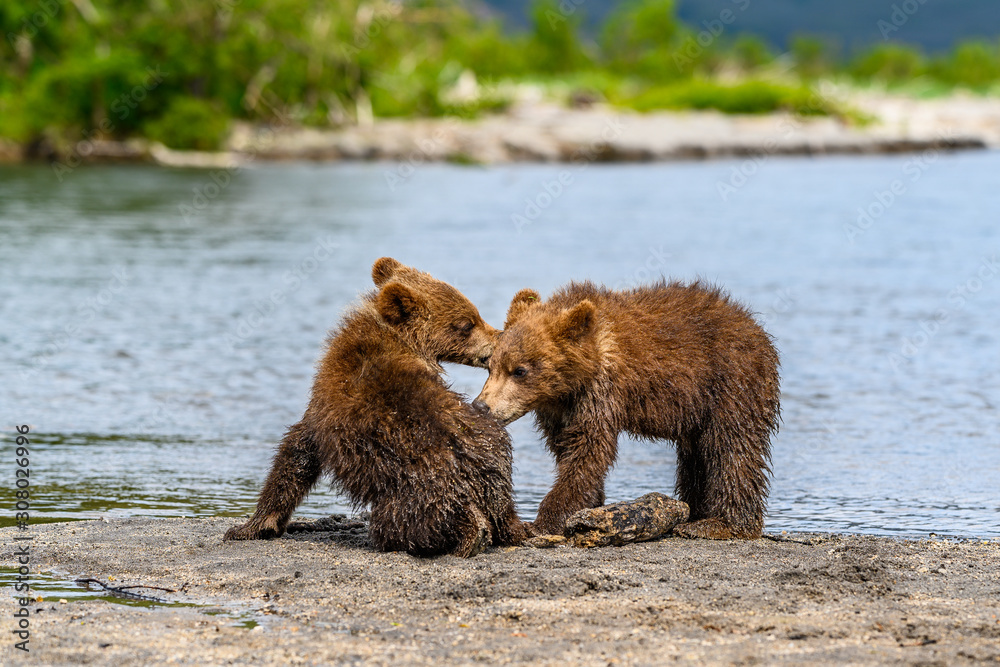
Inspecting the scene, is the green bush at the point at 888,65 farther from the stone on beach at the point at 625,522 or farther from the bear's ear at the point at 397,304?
the bear's ear at the point at 397,304

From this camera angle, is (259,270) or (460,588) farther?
(259,270)

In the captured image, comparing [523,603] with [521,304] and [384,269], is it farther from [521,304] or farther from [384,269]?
[384,269]

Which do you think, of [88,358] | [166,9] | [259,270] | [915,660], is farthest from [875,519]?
[166,9]

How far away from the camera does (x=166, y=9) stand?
44.8m

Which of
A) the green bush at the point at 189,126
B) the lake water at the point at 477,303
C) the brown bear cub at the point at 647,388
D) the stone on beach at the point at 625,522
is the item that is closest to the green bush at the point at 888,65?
the green bush at the point at 189,126

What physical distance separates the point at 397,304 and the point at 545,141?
1563 inches

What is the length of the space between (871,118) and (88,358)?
50.2 m

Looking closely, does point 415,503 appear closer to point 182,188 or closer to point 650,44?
point 182,188

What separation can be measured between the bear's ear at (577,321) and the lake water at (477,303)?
1280mm

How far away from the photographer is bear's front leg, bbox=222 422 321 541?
6.11m

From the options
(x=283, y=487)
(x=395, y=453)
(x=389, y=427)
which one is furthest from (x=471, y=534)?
(x=283, y=487)

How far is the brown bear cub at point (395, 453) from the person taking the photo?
580 centimetres

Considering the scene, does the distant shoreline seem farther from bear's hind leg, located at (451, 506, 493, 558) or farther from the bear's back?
bear's hind leg, located at (451, 506, 493, 558)

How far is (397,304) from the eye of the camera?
6.27 meters
